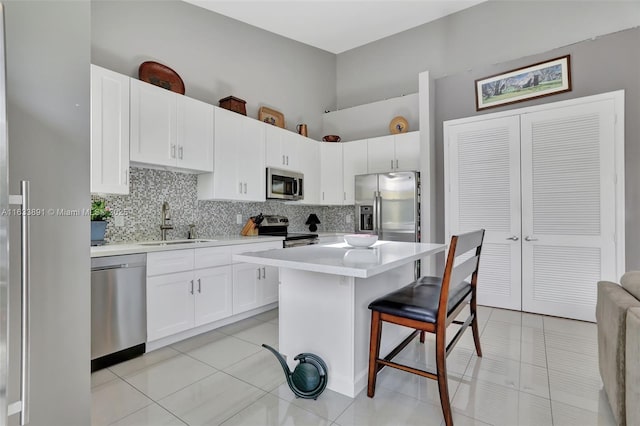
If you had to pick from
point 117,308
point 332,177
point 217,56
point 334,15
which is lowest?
point 117,308

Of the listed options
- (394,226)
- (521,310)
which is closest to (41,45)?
(394,226)

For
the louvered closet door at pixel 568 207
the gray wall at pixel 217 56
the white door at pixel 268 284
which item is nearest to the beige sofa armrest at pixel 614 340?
the louvered closet door at pixel 568 207

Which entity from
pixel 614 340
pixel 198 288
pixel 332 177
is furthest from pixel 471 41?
pixel 198 288

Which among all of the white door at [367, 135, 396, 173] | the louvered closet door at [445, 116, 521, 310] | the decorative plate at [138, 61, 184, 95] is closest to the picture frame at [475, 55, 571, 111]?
the louvered closet door at [445, 116, 521, 310]

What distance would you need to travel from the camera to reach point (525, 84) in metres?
3.70

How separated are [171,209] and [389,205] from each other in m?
2.66

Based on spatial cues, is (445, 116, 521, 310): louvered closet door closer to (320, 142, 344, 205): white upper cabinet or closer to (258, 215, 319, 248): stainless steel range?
(320, 142, 344, 205): white upper cabinet

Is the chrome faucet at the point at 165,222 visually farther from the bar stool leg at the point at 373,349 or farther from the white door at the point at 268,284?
the bar stool leg at the point at 373,349

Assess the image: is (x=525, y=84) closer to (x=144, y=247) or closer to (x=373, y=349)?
(x=373, y=349)

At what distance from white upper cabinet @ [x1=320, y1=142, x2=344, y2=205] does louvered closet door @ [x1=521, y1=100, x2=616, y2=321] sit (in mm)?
2384

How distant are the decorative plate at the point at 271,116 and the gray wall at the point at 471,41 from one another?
1.62 meters

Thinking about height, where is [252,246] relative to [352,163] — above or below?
below

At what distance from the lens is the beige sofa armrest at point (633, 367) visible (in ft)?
4.30

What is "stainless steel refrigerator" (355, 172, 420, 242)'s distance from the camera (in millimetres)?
4105
